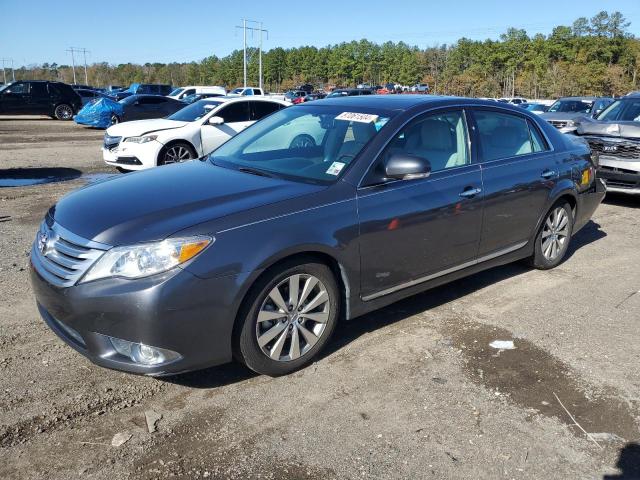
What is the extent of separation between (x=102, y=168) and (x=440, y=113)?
9202 mm

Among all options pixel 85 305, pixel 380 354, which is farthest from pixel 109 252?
pixel 380 354

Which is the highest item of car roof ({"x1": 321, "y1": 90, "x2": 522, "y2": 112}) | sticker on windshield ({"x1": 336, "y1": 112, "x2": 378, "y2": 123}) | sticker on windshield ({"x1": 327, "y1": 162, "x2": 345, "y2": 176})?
car roof ({"x1": 321, "y1": 90, "x2": 522, "y2": 112})

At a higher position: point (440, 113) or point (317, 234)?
point (440, 113)

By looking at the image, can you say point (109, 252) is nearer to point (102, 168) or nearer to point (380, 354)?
point (380, 354)

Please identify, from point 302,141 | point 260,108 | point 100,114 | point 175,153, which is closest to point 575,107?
point 260,108

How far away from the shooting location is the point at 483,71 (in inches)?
3196

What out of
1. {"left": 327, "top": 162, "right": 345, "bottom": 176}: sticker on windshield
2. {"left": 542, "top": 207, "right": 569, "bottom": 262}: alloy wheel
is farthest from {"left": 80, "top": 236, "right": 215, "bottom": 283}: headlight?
{"left": 542, "top": 207, "right": 569, "bottom": 262}: alloy wheel

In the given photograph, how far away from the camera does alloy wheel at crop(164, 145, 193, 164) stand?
34.1 feet

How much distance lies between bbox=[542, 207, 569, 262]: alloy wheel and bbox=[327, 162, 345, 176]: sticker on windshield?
8.40 feet

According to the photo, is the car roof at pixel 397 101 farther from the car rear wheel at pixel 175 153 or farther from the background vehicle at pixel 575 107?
the background vehicle at pixel 575 107

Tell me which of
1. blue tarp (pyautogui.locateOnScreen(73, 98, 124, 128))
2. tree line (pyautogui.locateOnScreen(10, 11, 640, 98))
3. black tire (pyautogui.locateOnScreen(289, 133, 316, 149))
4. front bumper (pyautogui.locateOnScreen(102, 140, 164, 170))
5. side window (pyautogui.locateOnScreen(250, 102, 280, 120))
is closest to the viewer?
black tire (pyautogui.locateOnScreen(289, 133, 316, 149))

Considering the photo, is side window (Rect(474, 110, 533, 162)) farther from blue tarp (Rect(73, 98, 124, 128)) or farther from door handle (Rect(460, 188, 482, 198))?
blue tarp (Rect(73, 98, 124, 128))

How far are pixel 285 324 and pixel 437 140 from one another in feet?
6.51

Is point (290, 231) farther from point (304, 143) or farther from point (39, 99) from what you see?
point (39, 99)
